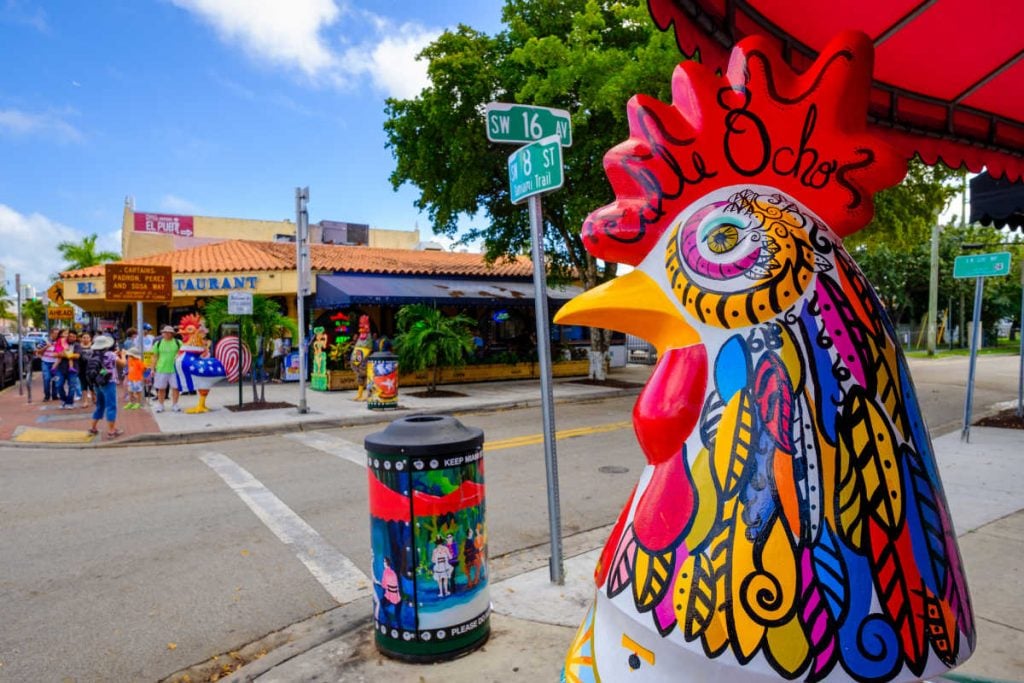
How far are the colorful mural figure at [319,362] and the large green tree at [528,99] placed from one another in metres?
4.13

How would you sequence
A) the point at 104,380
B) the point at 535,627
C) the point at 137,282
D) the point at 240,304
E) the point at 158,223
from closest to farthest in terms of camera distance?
the point at 535,627
the point at 104,380
the point at 240,304
the point at 137,282
the point at 158,223

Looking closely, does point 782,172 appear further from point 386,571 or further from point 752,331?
point 386,571

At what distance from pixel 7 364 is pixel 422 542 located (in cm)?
2359

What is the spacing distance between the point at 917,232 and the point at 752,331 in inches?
689

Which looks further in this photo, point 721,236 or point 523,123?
point 523,123

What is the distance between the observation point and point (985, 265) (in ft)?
25.8

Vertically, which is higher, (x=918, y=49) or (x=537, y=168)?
(x=918, y=49)

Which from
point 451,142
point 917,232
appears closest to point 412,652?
point 451,142

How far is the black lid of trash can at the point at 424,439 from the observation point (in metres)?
3.12

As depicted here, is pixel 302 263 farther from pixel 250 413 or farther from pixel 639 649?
pixel 639 649

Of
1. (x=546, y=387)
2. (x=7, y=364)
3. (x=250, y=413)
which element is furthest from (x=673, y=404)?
(x=7, y=364)

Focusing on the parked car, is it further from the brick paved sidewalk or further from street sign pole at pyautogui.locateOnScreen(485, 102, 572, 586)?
street sign pole at pyautogui.locateOnScreen(485, 102, 572, 586)

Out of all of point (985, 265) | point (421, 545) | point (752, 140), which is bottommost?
point (421, 545)

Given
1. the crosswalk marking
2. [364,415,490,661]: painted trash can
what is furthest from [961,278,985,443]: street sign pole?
[364,415,490,661]: painted trash can
